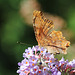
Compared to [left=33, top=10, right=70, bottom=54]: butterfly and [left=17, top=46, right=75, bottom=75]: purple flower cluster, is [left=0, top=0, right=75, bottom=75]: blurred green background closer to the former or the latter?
[left=33, top=10, right=70, bottom=54]: butterfly

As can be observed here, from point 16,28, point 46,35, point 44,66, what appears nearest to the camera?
point 44,66

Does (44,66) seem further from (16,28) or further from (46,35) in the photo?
(16,28)

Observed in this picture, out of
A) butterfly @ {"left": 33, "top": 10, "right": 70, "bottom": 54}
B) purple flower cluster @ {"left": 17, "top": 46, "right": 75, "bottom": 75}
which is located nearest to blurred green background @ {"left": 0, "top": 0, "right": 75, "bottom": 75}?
butterfly @ {"left": 33, "top": 10, "right": 70, "bottom": 54}

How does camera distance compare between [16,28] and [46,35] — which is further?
[16,28]

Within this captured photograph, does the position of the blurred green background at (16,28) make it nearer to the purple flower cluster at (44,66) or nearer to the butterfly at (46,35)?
the butterfly at (46,35)

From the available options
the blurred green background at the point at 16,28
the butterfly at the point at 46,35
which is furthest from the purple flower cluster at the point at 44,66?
the blurred green background at the point at 16,28

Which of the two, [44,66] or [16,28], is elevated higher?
[16,28]

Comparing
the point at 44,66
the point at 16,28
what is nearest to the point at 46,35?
the point at 44,66

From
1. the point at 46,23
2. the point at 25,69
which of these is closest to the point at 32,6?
the point at 46,23

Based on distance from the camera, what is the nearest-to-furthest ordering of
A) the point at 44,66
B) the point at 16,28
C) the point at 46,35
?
1. the point at 44,66
2. the point at 46,35
3. the point at 16,28
